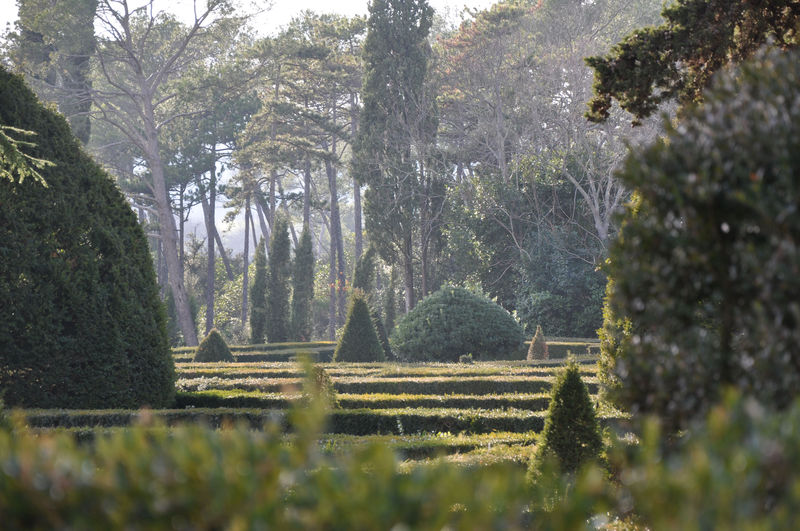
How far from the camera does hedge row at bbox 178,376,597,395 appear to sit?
A: 1178 cm

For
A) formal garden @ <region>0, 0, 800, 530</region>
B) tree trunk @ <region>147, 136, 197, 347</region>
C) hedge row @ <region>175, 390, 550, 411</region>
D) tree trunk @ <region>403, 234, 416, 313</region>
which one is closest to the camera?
formal garden @ <region>0, 0, 800, 530</region>

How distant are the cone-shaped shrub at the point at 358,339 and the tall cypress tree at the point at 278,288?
471 inches

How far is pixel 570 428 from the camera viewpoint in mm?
6363

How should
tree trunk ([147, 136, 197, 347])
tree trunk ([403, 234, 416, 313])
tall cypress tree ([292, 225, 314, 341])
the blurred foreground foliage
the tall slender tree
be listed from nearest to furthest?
the blurred foreground foliage
tree trunk ([147, 136, 197, 347])
the tall slender tree
tree trunk ([403, 234, 416, 313])
tall cypress tree ([292, 225, 314, 341])

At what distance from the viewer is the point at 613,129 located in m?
25.1

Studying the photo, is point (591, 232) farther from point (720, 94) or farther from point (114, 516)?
point (114, 516)

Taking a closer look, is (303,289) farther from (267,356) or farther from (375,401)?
(375,401)

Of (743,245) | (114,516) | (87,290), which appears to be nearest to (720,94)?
(743,245)

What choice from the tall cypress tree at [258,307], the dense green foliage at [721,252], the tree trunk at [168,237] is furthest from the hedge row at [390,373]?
the tall cypress tree at [258,307]

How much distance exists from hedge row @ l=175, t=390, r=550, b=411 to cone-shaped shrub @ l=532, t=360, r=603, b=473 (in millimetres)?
3814

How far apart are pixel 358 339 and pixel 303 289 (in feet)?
45.6

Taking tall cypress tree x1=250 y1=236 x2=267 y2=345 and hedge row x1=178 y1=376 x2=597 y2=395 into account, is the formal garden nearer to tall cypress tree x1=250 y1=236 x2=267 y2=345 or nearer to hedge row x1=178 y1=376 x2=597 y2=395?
hedge row x1=178 y1=376 x2=597 y2=395

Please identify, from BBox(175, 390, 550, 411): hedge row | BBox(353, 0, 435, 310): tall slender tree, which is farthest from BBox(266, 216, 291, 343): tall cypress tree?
BBox(175, 390, 550, 411): hedge row

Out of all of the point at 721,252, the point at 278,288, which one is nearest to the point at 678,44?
the point at 721,252
